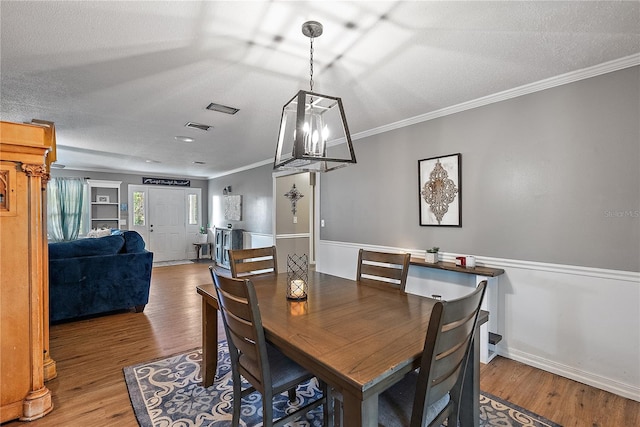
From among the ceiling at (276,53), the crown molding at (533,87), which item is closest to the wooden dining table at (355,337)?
the ceiling at (276,53)

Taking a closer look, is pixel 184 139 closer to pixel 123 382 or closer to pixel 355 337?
pixel 123 382

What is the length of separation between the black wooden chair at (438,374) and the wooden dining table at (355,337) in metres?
0.08

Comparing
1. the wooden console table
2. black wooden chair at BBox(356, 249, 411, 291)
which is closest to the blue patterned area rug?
the wooden console table

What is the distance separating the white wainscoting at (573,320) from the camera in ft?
7.09

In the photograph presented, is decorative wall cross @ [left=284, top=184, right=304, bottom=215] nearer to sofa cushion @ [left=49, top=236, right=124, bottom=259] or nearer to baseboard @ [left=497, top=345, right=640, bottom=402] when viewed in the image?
sofa cushion @ [left=49, top=236, right=124, bottom=259]

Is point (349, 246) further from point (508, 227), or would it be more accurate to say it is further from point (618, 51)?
point (618, 51)

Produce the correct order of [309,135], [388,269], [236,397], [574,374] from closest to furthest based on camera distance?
[236,397] < [309,135] < [388,269] < [574,374]

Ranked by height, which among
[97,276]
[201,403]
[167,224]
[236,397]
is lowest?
[201,403]

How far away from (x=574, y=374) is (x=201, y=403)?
2831mm

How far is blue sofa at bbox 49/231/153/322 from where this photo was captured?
3.53 metres

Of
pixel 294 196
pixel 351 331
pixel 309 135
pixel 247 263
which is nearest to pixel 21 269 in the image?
pixel 247 263

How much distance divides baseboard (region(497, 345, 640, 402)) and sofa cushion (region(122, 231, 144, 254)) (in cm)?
445

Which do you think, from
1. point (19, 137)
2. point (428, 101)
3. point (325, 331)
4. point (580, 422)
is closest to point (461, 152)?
point (428, 101)

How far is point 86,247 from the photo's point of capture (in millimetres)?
3727
